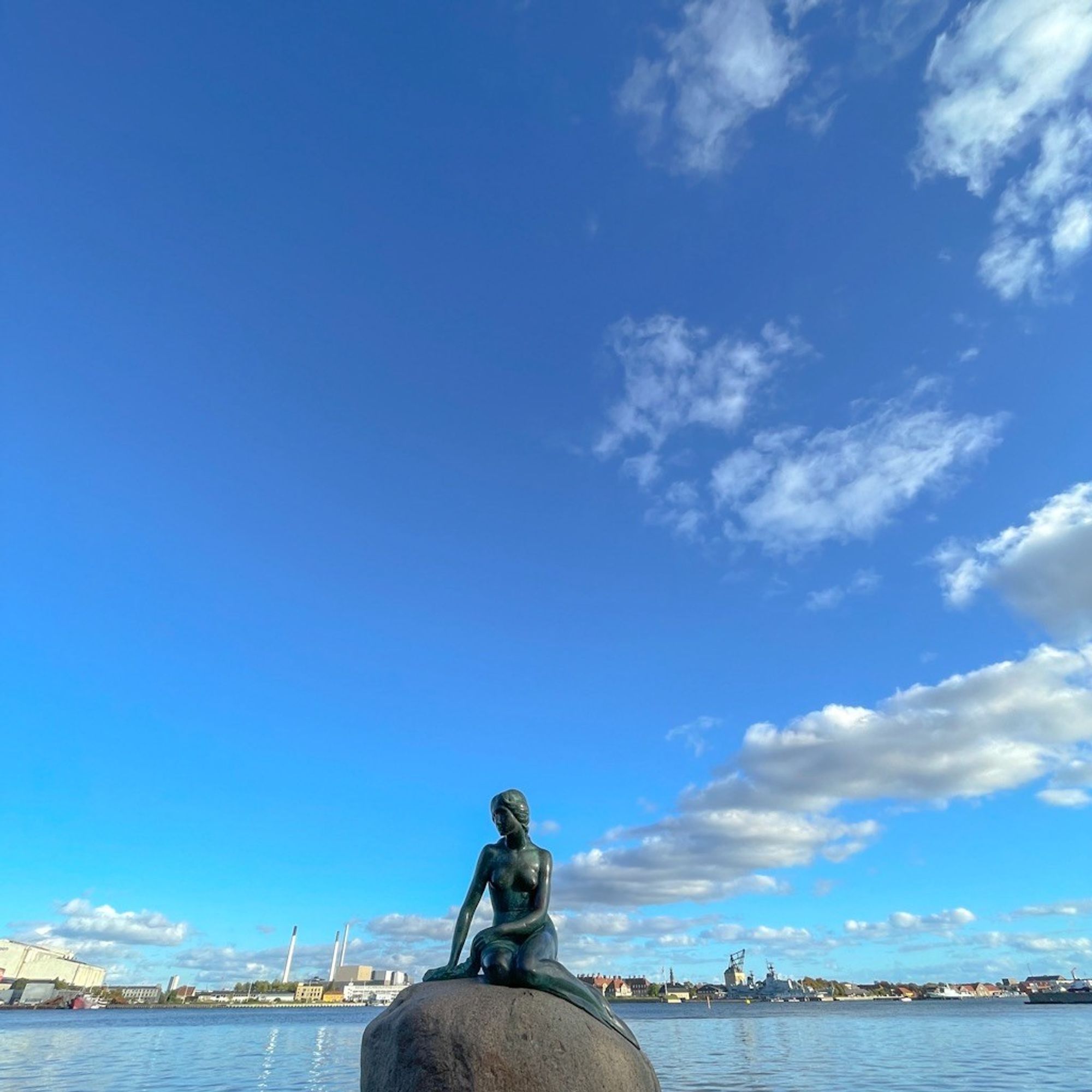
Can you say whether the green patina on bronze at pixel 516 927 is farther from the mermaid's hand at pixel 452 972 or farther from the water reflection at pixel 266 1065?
the water reflection at pixel 266 1065

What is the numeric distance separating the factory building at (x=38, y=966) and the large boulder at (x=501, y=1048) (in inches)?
7391

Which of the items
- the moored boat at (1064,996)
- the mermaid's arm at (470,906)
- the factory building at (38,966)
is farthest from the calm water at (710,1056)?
the factory building at (38,966)

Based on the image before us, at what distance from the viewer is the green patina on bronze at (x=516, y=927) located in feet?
26.1

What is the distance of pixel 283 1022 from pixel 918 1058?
246ft

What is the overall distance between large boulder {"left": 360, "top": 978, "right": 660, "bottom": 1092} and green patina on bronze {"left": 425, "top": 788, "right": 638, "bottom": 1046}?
0.17m

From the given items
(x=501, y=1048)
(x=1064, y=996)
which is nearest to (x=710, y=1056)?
(x=501, y=1048)

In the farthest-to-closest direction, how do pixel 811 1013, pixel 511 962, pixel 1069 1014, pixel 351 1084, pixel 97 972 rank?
1. pixel 97 972
2. pixel 811 1013
3. pixel 1069 1014
4. pixel 351 1084
5. pixel 511 962

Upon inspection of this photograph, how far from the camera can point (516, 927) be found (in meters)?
8.52

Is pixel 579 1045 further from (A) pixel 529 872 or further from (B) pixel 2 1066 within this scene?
(B) pixel 2 1066

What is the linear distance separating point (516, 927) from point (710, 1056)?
1321 inches

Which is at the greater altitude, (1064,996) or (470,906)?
(1064,996)

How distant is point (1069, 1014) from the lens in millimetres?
78438

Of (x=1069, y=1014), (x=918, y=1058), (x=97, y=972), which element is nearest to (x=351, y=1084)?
(x=918, y=1058)

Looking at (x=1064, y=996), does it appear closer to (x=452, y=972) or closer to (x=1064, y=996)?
(x=1064, y=996)
